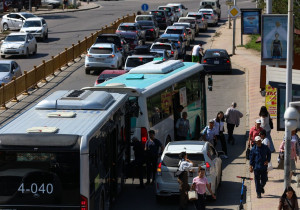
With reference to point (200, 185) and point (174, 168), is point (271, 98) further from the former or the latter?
point (200, 185)

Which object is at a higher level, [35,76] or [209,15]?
[209,15]

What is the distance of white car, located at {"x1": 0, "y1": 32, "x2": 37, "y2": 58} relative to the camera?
48.4m

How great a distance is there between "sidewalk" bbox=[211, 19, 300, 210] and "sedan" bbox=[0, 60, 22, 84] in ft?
37.5

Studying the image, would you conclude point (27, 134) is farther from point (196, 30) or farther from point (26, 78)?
point (196, 30)

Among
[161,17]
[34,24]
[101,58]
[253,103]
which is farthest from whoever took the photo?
[161,17]

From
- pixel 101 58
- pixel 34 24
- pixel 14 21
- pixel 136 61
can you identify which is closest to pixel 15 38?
pixel 101 58

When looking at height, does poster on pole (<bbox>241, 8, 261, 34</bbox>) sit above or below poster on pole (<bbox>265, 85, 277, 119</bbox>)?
above

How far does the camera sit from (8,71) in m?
38.0

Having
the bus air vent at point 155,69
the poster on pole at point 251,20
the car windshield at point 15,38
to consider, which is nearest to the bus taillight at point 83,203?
the bus air vent at point 155,69

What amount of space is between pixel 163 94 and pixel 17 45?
2617 centimetres

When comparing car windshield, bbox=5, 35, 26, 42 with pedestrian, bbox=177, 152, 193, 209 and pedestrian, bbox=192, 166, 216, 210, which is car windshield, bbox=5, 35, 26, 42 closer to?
pedestrian, bbox=177, 152, 193, 209

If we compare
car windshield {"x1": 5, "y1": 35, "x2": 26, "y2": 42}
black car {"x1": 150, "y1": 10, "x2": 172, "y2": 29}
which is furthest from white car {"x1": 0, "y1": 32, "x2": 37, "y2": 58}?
black car {"x1": 150, "y1": 10, "x2": 172, "y2": 29}

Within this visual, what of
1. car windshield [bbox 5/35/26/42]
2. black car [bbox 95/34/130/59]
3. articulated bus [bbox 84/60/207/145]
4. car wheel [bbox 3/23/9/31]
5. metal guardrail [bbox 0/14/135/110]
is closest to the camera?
articulated bus [bbox 84/60/207/145]

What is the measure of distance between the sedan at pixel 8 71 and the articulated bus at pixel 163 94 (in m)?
11.8
